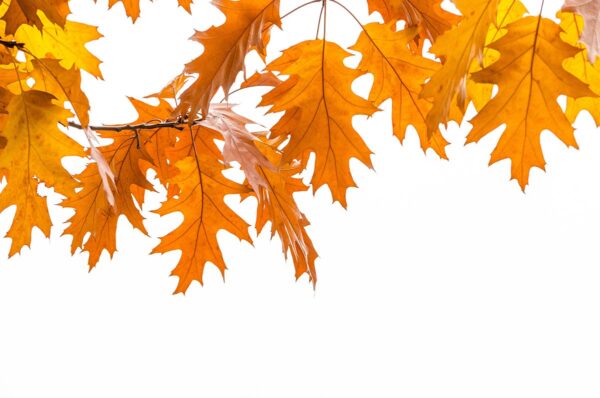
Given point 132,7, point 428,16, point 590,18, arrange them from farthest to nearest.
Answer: point 132,7 → point 428,16 → point 590,18

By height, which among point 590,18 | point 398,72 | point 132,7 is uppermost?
point 132,7

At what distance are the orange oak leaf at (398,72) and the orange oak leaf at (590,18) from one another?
24 centimetres

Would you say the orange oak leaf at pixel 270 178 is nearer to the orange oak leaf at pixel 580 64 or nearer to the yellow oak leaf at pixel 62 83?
the yellow oak leaf at pixel 62 83

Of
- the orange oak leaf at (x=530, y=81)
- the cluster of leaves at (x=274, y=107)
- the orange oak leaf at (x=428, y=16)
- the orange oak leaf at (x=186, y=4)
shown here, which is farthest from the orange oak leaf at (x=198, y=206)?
the orange oak leaf at (x=530, y=81)

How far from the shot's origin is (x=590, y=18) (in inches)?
17.2

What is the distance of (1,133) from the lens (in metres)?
0.67

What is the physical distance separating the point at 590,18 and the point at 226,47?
0.28 meters

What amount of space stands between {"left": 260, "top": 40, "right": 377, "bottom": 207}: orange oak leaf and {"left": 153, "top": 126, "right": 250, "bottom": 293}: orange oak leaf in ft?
0.50

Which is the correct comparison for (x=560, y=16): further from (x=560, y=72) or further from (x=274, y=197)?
(x=274, y=197)

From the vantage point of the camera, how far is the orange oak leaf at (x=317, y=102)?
66 cm

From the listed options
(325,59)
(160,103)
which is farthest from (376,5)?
(160,103)

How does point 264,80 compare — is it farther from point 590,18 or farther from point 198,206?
point 590,18

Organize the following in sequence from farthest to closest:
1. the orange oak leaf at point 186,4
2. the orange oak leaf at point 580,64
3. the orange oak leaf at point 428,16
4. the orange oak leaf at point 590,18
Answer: the orange oak leaf at point 186,4 < the orange oak leaf at point 428,16 < the orange oak leaf at point 580,64 < the orange oak leaf at point 590,18

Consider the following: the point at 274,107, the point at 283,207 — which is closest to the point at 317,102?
the point at 274,107
